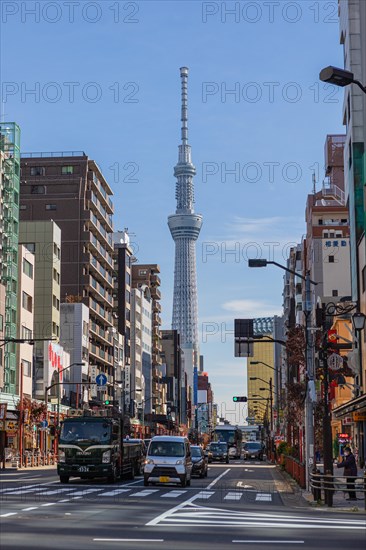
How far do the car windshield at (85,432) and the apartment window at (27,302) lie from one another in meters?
49.0

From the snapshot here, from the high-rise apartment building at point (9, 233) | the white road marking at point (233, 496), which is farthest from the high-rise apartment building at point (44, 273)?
the white road marking at point (233, 496)

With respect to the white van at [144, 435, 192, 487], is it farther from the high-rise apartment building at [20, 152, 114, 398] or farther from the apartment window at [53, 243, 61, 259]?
the high-rise apartment building at [20, 152, 114, 398]

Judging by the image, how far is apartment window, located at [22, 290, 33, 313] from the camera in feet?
289

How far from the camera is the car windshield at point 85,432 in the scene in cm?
3938

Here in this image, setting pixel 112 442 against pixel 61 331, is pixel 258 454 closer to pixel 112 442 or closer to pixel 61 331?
pixel 61 331

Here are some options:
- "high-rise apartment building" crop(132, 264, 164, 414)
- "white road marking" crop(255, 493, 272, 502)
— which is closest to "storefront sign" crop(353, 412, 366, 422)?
"white road marking" crop(255, 493, 272, 502)

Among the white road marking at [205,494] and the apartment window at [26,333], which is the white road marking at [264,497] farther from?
the apartment window at [26,333]

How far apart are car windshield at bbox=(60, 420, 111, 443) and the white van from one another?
2.23m

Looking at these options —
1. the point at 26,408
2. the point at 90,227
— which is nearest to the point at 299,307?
the point at 90,227

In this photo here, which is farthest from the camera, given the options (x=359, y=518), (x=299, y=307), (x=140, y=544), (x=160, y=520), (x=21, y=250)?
(x=299, y=307)

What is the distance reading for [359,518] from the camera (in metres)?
23.5

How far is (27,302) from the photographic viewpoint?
89500 millimetres

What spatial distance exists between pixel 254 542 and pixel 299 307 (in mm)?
114577

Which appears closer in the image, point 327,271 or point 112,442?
point 112,442
